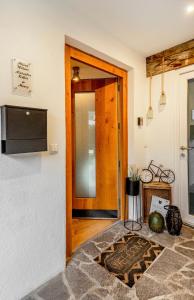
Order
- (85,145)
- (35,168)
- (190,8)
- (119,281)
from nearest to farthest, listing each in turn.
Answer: (35,168)
(119,281)
(190,8)
(85,145)

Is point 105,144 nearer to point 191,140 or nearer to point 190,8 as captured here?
point 191,140

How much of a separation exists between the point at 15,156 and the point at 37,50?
90 cm

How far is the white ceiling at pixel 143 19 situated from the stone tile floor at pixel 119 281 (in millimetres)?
2564

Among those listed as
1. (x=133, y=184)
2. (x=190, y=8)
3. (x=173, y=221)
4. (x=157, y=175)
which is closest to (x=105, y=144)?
(x=133, y=184)

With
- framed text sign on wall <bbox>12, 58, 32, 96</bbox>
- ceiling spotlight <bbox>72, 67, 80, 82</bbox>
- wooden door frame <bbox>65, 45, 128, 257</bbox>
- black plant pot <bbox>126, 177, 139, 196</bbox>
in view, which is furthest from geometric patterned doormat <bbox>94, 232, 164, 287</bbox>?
ceiling spotlight <bbox>72, 67, 80, 82</bbox>

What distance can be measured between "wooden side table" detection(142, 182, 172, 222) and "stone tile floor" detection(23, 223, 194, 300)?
2.20 ft

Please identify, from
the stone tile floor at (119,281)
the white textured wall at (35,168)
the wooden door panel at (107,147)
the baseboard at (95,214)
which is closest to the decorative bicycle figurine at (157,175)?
the wooden door panel at (107,147)

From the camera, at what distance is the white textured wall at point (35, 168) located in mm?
1423

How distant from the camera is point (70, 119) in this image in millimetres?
2014

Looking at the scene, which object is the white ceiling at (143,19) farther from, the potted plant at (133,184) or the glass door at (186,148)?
the potted plant at (133,184)

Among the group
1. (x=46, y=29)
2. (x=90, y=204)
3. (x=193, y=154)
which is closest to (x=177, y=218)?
(x=193, y=154)

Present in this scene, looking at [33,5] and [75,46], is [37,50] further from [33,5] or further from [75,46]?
[75,46]

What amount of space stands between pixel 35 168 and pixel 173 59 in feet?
8.11

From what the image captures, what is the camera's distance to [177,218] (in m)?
2.46
